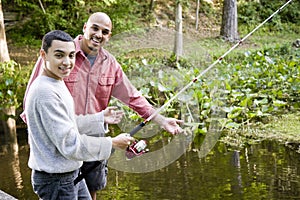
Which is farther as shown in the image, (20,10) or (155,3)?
(155,3)

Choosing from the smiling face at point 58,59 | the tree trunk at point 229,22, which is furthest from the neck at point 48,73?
the tree trunk at point 229,22

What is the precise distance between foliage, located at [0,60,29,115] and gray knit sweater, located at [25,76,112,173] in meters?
5.38

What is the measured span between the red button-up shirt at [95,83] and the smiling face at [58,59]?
19.7 inches

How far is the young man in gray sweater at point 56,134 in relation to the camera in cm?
184

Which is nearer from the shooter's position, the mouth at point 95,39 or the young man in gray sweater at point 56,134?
the young man in gray sweater at point 56,134

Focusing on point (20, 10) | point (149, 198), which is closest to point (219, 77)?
point (149, 198)

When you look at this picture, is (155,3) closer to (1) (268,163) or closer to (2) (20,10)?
(2) (20,10)

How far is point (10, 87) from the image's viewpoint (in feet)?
25.0

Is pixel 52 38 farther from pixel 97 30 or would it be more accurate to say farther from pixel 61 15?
pixel 61 15

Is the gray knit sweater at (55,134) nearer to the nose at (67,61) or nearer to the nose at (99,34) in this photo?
the nose at (67,61)

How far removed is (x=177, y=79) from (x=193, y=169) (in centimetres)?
313

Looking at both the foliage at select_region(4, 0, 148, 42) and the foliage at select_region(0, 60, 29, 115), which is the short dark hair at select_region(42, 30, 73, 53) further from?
the foliage at select_region(4, 0, 148, 42)

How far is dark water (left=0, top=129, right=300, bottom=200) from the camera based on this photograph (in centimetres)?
386

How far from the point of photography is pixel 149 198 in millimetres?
3803
